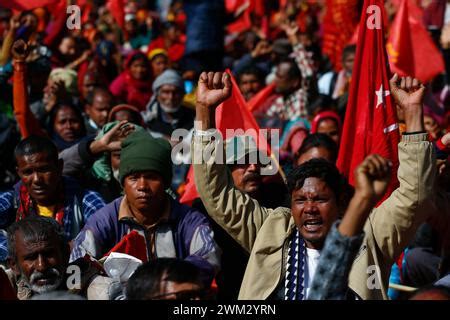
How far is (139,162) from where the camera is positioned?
5719mm

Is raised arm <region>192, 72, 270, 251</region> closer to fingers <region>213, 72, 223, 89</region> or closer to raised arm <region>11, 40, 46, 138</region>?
fingers <region>213, 72, 223, 89</region>

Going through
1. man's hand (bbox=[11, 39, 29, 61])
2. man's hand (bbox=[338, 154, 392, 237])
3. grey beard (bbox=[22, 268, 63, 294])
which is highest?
man's hand (bbox=[11, 39, 29, 61])

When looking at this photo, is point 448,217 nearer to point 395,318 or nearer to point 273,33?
point 395,318

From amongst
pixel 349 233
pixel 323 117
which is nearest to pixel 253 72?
pixel 323 117

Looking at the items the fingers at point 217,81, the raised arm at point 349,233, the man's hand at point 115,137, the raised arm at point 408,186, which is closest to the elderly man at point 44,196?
the man's hand at point 115,137

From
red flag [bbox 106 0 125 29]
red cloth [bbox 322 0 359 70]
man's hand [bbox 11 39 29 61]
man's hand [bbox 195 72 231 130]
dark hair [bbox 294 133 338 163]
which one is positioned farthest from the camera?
red flag [bbox 106 0 125 29]

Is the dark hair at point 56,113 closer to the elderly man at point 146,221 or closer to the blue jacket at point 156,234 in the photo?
the elderly man at point 146,221

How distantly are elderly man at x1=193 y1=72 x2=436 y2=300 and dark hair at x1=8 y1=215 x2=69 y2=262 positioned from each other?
28.6 inches

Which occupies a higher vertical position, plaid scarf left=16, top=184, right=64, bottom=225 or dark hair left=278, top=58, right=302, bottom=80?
dark hair left=278, top=58, right=302, bottom=80

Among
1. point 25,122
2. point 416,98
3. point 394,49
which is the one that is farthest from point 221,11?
point 416,98

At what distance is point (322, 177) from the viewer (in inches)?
196

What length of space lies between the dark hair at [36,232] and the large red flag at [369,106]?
5.89 feet

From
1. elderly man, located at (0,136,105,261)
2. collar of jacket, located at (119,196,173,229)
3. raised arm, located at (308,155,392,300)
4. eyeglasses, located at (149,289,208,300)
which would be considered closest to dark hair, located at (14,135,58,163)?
elderly man, located at (0,136,105,261)

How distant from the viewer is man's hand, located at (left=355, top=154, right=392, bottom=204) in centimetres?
375
